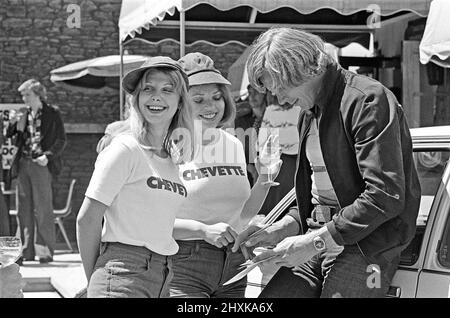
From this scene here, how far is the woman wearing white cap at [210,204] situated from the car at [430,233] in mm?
635

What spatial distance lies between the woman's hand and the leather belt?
441 millimetres

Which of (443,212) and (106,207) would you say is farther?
(443,212)

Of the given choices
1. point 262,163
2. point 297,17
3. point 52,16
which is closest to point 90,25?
point 52,16

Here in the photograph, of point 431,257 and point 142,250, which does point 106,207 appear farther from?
point 431,257

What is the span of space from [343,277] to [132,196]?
756mm

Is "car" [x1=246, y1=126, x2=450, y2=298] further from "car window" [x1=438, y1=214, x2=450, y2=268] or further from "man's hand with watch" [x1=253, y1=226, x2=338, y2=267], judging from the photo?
"man's hand with watch" [x1=253, y1=226, x2=338, y2=267]

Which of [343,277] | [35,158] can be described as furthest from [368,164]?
[35,158]

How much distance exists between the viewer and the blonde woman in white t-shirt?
3.00 m

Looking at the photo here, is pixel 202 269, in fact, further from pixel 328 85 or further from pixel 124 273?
pixel 328 85

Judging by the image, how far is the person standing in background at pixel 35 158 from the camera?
9617mm

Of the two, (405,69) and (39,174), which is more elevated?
(405,69)

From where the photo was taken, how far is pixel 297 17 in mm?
10156

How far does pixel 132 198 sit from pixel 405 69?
779cm

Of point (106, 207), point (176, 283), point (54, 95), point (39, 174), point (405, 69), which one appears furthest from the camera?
point (54, 95)
